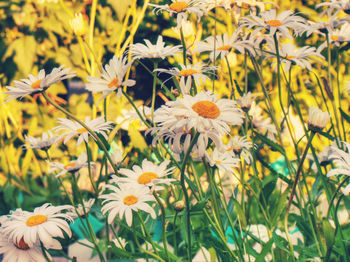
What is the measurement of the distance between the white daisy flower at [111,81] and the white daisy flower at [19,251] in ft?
0.80

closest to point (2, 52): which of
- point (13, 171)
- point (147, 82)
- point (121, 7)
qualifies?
point (13, 171)

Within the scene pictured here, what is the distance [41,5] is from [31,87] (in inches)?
42.6

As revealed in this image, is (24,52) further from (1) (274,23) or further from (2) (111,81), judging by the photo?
(1) (274,23)

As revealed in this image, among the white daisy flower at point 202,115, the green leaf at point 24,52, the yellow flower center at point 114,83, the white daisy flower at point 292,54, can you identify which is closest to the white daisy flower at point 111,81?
the yellow flower center at point 114,83

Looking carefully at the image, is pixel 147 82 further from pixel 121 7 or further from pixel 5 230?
pixel 5 230

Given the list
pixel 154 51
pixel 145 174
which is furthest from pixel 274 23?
pixel 145 174

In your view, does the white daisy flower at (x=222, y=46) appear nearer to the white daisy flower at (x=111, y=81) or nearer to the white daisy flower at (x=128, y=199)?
the white daisy flower at (x=111, y=81)

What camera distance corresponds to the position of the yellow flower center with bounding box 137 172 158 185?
0.53 metres

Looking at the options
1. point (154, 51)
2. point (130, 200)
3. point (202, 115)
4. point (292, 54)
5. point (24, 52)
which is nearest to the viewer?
point (202, 115)

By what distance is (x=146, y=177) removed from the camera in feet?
1.80

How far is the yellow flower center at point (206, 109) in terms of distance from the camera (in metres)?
0.42

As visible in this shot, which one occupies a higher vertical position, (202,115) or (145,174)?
(202,115)

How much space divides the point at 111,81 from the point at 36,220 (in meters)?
0.24

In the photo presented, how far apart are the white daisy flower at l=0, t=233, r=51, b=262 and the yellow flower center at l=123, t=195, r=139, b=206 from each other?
0.14 m
